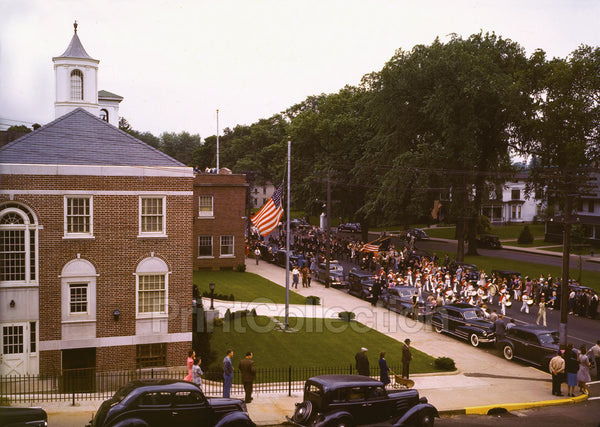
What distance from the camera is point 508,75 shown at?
51.2 meters

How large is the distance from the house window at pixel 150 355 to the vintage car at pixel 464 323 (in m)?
15.1

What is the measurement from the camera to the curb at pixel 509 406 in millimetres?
19266

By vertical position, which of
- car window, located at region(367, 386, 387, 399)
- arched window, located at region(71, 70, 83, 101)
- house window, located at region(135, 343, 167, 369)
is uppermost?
arched window, located at region(71, 70, 83, 101)

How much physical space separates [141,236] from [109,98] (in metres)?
34.9

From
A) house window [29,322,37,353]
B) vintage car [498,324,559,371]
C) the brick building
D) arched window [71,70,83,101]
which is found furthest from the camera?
the brick building

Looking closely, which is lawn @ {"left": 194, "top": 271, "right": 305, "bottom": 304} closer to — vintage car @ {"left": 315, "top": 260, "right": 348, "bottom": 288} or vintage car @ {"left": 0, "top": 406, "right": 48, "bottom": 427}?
vintage car @ {"left": 315, "top": 260, "right": 348, "bottom": 288}

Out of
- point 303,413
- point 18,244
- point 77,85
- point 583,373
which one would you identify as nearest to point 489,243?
point 583,373

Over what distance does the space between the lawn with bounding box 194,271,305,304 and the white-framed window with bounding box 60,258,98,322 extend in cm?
1507

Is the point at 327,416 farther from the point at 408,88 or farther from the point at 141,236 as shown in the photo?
the point at 408,88

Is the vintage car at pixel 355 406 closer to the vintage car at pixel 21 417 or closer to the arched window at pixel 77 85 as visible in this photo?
the vintage car at pixel 21 417

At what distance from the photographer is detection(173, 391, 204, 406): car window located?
571 inches

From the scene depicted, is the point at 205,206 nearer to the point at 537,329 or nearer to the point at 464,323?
the point at 464,323

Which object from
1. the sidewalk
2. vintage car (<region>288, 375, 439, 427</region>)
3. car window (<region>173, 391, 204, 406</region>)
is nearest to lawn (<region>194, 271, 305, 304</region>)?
the sidewalk

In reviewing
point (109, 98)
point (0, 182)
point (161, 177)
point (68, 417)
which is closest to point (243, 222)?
point (109, 98)
